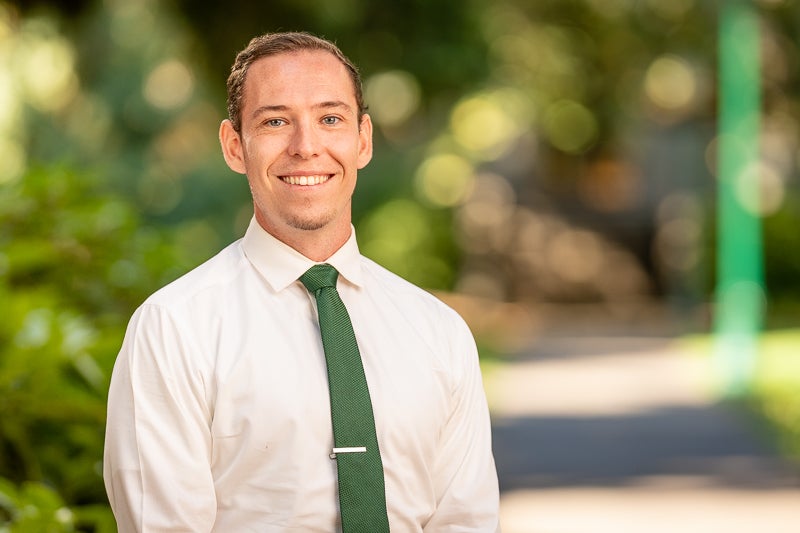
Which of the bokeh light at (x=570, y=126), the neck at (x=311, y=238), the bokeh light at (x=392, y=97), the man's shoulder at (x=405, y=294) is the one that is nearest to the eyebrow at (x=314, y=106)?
the neck at (x=311, y=238)

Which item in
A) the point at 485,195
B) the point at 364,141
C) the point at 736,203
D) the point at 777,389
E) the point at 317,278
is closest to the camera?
the point at 317,278

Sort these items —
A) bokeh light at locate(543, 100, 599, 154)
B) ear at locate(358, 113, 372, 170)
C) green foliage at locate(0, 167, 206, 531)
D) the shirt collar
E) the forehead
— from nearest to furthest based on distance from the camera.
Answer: the forehead → the shirt collar → ear at locate(358, 113, 372, 170) → green foliage at locate(0, 167, 206, 531) → bokeh light at locate(543, 100, 599, 154)

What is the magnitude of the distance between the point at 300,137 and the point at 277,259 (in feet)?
0.83

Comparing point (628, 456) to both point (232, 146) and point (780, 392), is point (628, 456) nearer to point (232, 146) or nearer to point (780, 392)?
point (780, 392)

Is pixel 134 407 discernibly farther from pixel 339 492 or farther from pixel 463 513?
pixel 463 513

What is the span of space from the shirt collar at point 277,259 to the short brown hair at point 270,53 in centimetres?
22

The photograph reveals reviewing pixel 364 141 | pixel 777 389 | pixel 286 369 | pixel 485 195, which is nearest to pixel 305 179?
pixel 364 141

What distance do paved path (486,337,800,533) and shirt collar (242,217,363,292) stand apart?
527cm

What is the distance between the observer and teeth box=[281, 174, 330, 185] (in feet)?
9.36

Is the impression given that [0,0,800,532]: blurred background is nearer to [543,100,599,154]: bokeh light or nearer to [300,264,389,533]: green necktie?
[543,100,599,154]: bokeh light

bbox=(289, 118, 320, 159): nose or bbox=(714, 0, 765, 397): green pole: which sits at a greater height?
bbox=(714, 0, 765, 397): green pole

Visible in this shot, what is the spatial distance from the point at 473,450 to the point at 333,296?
0.41m

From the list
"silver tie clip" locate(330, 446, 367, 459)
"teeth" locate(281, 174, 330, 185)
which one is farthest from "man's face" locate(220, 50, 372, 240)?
"silver tie clip" locate(330, 446, 367, 459)

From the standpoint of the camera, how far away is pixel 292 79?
2816 millimetres
